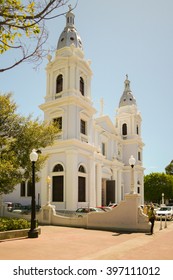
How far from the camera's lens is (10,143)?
58.5ft

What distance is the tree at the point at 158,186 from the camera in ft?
243

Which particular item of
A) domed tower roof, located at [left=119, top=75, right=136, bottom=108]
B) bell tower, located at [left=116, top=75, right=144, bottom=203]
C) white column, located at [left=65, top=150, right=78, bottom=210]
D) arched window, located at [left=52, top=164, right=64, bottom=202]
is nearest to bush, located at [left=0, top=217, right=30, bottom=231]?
white column, located at [left=65, top=150, right=78, bottom=210]

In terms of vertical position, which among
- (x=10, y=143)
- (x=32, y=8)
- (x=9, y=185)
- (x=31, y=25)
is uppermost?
(x=32, y=8)

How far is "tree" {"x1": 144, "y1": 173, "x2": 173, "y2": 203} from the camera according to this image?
7400 centimetres

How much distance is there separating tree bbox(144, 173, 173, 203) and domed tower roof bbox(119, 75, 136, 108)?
91.0 ft

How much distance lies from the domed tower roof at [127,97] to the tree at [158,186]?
27738 millimetres

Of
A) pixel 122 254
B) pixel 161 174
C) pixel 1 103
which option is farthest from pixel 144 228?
pixel 161 174

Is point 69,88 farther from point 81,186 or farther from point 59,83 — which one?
point 81,186

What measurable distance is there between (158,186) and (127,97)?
29.4 m

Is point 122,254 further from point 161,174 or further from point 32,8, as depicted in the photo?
point 161,174

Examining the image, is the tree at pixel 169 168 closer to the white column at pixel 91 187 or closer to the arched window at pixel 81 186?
the white column at pixel 91 187

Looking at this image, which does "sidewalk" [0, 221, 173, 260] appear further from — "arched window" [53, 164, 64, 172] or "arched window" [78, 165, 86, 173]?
"arched window" [78, 165, 86, 173]

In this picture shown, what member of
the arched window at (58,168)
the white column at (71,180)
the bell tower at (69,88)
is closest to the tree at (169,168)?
the bell tower at (69,88)

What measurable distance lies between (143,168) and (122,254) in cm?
4491
